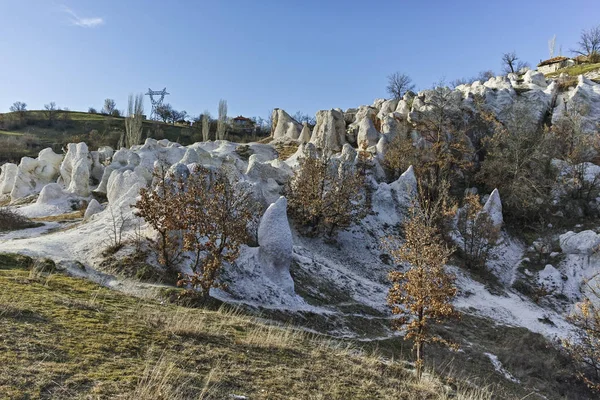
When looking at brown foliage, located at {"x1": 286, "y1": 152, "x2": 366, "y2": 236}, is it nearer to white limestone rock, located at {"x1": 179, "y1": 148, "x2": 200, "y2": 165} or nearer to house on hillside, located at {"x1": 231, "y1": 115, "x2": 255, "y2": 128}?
white limestone rock, located at {"x1": 179, "y1": 148, "x2": 200, "y2": 165}

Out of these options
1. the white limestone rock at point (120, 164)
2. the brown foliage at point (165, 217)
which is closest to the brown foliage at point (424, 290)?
the brown foliage at point (165, 217)

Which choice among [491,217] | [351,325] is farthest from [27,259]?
[491,217]

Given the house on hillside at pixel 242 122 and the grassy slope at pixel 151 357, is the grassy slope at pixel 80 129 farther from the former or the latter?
the grassy slope at pixel 151 357

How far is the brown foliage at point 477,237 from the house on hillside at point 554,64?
2348 inches

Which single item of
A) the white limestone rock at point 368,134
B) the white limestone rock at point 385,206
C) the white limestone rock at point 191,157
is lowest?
the white limestone rock at point 385,206

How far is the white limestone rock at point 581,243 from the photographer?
20.8 meters

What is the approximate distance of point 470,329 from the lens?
14727 millimetres

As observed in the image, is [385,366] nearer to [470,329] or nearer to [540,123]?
[470,329]

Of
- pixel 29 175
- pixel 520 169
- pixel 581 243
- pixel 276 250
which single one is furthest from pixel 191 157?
pixel 581 243

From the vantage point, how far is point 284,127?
4438 cm

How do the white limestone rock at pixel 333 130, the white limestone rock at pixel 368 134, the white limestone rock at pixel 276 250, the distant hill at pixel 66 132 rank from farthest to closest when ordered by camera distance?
1. the distant hill at pixel 66 132
2. the white limestone rock at pixel 333 130
3. the white limestone rock at pixel 368 134
4. the white limestone rock at pixel 276 250

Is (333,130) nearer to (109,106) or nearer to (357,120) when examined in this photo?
(357,120)

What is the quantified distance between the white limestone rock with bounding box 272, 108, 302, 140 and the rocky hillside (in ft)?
20.0

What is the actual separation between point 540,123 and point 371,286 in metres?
30.2
